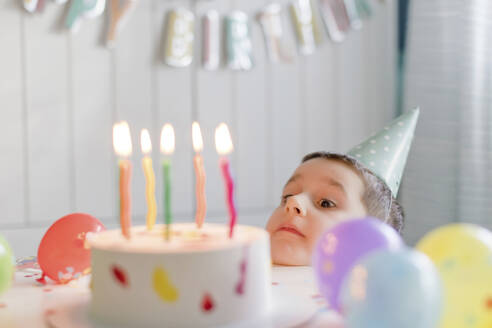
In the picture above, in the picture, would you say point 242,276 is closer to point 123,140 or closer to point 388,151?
point 123,140

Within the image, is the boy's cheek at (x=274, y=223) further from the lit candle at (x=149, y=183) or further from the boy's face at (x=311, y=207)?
the lit candle at (x=149, y=183)

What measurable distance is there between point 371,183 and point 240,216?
1.09 m

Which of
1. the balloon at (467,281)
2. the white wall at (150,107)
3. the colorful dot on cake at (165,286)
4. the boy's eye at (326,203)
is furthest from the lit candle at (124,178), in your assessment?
the white wall at (150,107)

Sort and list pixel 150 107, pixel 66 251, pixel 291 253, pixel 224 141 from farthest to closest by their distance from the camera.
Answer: pixel 150 107 → pixel 291 253 → pixel 66 251 → pixel 224 141

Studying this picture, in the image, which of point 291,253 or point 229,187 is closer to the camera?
point 229,187

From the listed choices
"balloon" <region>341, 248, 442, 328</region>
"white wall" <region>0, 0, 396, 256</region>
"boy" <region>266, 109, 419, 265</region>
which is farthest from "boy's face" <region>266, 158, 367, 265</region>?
"white wall" <region>0, 0, 396, 256</region>

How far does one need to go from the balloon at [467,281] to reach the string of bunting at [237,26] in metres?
1.58

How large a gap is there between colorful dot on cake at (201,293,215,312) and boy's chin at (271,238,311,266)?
1.41 feet

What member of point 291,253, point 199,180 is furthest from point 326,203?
point 199,180

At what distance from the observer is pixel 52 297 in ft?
2.89

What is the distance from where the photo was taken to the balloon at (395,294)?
59 cm

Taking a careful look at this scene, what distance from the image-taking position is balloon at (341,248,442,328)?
0.59 meters

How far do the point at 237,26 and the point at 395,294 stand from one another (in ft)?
5.73

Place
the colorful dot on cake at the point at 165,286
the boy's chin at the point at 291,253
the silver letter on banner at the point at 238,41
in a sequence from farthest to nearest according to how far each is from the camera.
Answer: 1. the silver letter on banner at the point at 238,41
2. the boy's chin at the point at 291,253
3. the colorful dot on cake at the point at 165,286
